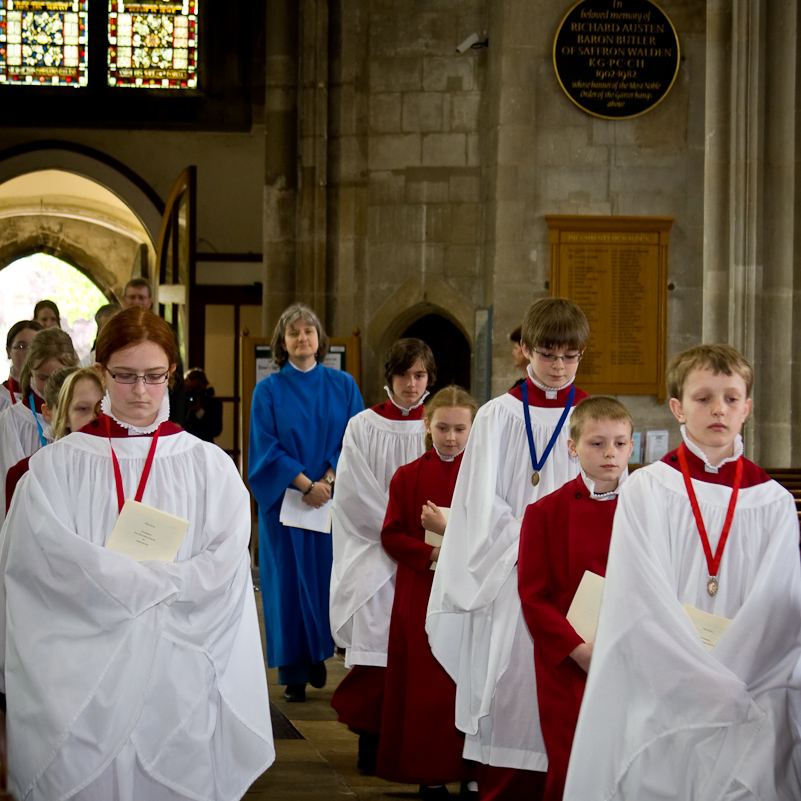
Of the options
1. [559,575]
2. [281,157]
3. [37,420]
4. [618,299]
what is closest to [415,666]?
[559,575]

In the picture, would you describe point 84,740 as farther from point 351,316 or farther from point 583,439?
point 351,316

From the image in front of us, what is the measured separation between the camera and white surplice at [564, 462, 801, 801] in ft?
7.89

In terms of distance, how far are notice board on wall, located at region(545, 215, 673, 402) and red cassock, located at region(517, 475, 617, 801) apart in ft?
19.6

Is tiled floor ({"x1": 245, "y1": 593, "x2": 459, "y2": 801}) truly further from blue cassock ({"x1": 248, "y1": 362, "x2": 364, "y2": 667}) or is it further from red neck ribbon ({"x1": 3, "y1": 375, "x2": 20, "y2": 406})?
red neck ribbon ({"x1": 3, "y1": 375, "x2": 20, "y2": 406})

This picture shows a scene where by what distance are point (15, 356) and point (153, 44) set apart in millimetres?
9053

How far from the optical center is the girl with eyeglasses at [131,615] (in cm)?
257

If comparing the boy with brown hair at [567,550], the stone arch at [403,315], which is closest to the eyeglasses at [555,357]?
the boy with brown hair at [567,550]

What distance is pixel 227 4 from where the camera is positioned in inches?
545

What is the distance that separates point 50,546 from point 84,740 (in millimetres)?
438

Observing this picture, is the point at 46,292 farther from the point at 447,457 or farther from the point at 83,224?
the point at 447,457

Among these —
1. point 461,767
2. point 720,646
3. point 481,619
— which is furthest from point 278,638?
point 720,646

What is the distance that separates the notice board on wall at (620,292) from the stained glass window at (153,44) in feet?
22.1

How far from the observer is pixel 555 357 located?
3.40 meters

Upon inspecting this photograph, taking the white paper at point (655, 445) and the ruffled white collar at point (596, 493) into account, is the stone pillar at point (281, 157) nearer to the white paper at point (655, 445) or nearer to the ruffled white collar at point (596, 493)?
the white paper at point (655, 445)
